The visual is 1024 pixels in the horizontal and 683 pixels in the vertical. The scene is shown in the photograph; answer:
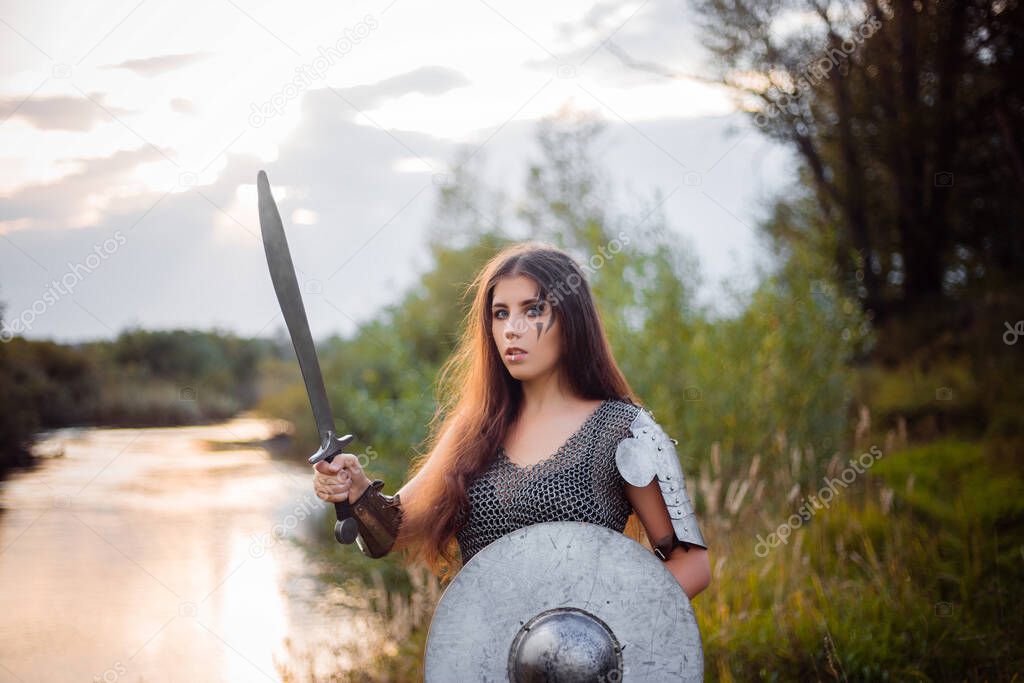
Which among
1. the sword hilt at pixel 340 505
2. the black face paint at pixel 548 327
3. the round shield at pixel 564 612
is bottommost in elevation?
the round shield at pixel 564 612

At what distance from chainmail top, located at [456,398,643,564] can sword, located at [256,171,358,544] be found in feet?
1.22

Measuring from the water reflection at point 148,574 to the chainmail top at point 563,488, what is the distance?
91.5 inches

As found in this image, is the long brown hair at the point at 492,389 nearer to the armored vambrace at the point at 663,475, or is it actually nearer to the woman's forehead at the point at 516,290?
the woman's forehead at the point at 516,290

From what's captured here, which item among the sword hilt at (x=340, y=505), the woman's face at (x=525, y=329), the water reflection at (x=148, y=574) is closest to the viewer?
the sword hilt at (x=340, y=505)

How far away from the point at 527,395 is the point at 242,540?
15.5 feet

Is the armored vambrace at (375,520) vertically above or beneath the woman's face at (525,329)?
beneath

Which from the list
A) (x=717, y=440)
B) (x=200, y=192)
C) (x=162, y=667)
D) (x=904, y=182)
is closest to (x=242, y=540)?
(x=162, y=667)

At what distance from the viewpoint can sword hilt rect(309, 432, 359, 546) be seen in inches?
86.3

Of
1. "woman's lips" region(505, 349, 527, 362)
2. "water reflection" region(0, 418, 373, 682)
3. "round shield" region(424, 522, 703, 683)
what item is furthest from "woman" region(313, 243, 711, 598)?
"water reflection" region(0, 418, 373, 682)

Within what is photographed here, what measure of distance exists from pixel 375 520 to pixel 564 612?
0.60 metres

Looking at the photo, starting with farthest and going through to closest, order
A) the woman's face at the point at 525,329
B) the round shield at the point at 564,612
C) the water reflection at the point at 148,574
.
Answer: the water reflection at the point at 148,574
the woman's face at the point at 525,329
the round shield at the point at 564,612

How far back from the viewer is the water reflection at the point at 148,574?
488 cm

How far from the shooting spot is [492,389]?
8.68ft

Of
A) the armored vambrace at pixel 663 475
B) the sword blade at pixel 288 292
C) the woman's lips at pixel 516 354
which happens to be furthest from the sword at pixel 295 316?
the armored vambrace at pixel 663 475
